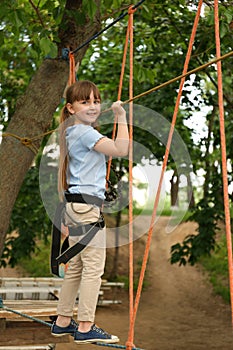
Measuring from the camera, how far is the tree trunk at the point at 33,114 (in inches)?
179

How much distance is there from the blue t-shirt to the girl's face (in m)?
0.04

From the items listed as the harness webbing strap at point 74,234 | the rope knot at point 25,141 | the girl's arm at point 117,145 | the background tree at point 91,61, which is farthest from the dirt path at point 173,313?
the girl's arm at point 117,145

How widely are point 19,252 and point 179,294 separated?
11.1 feet

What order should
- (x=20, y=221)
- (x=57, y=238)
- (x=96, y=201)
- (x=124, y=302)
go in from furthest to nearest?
(x=124, y=302) < (x=20, y=221) < (x=57, y=238) < (x=96, y=201)

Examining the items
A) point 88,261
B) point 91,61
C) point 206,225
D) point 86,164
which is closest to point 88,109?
point 86,164

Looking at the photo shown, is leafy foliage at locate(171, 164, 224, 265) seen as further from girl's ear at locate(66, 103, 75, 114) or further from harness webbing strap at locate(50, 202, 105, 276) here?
girl's ear at locate(66, 103, 75, 114)

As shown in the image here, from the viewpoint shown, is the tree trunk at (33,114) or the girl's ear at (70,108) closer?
the girl's ear at (70,108)

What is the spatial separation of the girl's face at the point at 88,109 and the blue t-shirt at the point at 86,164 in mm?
39

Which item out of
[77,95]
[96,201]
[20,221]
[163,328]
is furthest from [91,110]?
[163,328]

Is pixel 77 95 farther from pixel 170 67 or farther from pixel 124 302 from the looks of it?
pixel 124 302

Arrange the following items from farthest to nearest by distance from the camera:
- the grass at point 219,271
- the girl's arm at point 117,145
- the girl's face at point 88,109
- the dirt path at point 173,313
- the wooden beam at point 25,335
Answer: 1. the grass at point 219,271
2. the dirt path at point 173,313
3. the wooden beam at point 25,335
4. the girl's face at point 88,109
5. the girl's arm at point 117,145

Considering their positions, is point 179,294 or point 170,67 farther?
point 179,294

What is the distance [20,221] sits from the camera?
8117 millimetres

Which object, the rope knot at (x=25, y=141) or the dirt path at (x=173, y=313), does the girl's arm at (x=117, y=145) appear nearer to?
the rope knot at (x=25, y=141)
